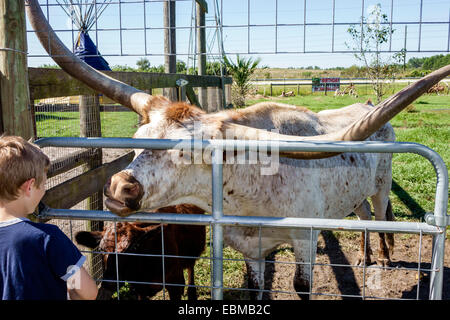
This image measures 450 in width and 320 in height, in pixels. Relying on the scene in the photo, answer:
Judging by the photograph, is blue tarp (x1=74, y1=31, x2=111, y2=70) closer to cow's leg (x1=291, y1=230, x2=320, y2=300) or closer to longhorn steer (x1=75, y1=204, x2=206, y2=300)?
longhorn steer (x1=75, y1=204, x2=206, y2=300)

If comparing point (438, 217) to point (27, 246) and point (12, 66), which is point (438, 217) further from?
point (12, 66)

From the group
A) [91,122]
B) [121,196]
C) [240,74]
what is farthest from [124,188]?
[240,74]

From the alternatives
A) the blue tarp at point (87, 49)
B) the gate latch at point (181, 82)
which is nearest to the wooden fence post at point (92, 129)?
the blue tarp at point (87, 49)

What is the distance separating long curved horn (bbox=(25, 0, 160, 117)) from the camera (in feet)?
8.79

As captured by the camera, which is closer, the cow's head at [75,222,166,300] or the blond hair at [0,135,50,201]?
the blond hair at [0,135,50,201]

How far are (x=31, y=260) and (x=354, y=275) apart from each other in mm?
3730

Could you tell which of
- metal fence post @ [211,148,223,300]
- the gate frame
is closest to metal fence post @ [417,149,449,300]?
the gate frame

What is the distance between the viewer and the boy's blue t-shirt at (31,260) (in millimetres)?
1615

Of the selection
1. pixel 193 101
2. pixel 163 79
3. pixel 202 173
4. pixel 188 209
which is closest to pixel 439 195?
pixel 202 173

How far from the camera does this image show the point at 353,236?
5480 millimetres

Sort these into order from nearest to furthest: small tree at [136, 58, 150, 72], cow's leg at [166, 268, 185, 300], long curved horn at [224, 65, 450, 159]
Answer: long curved horn at [224, 65, 450, 159], cow's leg at [166, 268, 185, 300], small tree at [136, 58, 150, 72]
